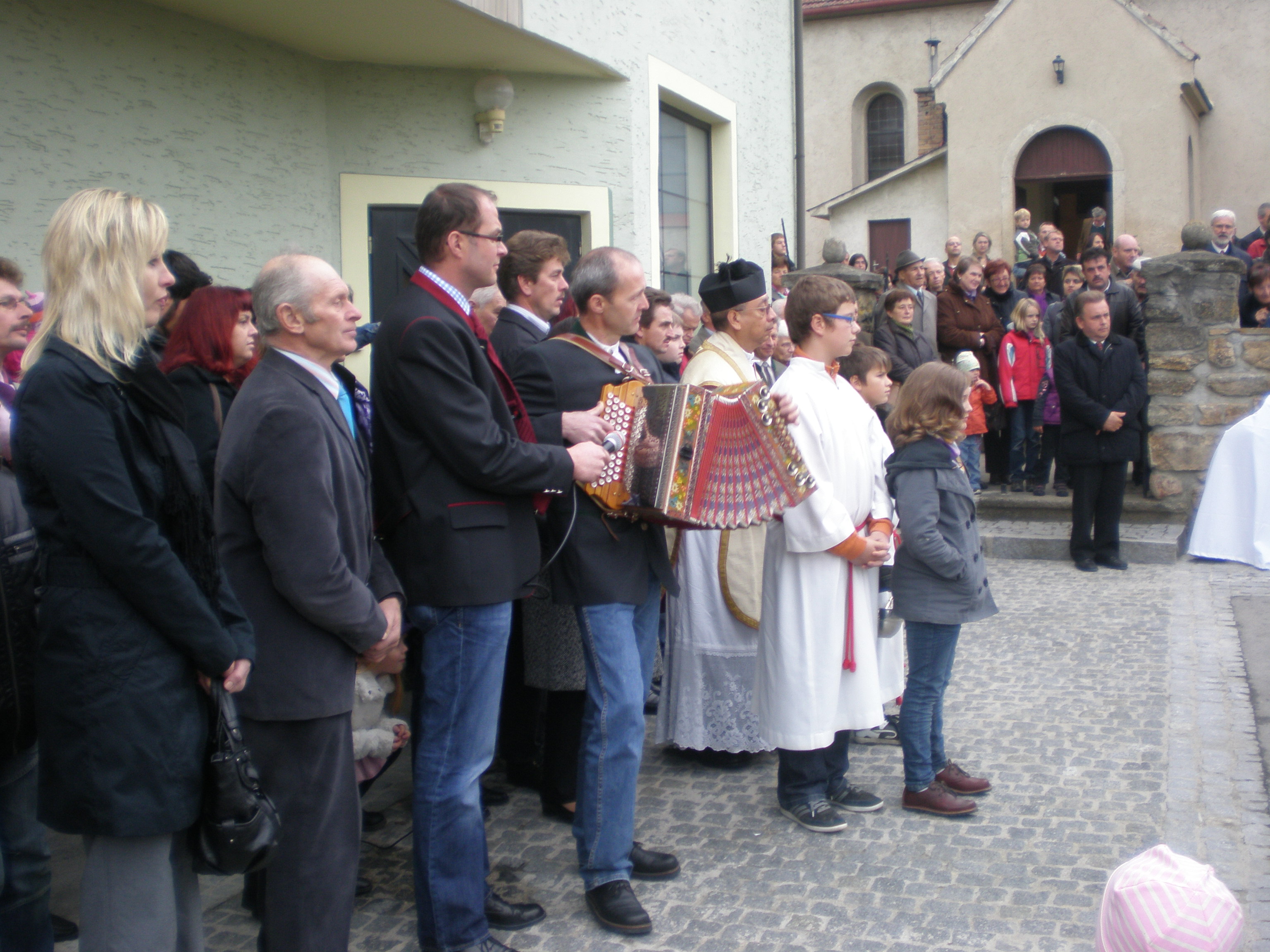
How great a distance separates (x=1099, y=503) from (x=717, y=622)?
199 inches

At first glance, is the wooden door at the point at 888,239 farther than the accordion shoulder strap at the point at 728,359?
Yes

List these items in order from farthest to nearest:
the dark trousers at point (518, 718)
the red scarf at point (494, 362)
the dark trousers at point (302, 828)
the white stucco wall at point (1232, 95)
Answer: the white stucco wall at point (1232, 95) < the dark trousers at point (518, 718) < the red scarf at point (494, 362) < the dark trousers at point (302, 828)

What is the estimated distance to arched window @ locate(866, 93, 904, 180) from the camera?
28.9 metres

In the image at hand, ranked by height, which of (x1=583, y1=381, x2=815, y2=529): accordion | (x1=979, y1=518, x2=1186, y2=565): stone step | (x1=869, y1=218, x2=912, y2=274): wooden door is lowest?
(x1=979, y1=518, x2=1186, y2=565): stone step

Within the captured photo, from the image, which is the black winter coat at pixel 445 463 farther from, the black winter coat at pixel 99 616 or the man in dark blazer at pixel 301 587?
the black winter coat at pixel 99 616

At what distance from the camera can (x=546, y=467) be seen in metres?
3.20

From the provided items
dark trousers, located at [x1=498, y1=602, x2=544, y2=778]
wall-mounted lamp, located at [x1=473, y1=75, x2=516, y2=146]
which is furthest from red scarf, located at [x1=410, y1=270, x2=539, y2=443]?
wall-mounted lamp, located at [x1=473, y1=75, x2=516, y2=146]

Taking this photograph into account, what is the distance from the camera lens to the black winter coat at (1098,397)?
8.48 metres

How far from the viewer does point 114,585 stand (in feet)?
7.87

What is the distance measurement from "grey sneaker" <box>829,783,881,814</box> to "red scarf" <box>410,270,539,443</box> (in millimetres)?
1925

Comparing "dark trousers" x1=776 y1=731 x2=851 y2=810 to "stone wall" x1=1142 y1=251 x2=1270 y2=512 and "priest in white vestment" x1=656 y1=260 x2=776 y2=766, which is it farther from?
"stone wall" x1=1142 y1=251 x2=1270 y2=512

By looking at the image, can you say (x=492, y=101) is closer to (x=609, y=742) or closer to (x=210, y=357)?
(x=210, y=357)

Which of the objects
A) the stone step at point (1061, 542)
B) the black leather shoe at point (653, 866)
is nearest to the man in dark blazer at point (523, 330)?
the black leather shoe at point (653, 866)

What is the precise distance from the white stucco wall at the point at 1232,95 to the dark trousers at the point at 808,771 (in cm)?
2245
